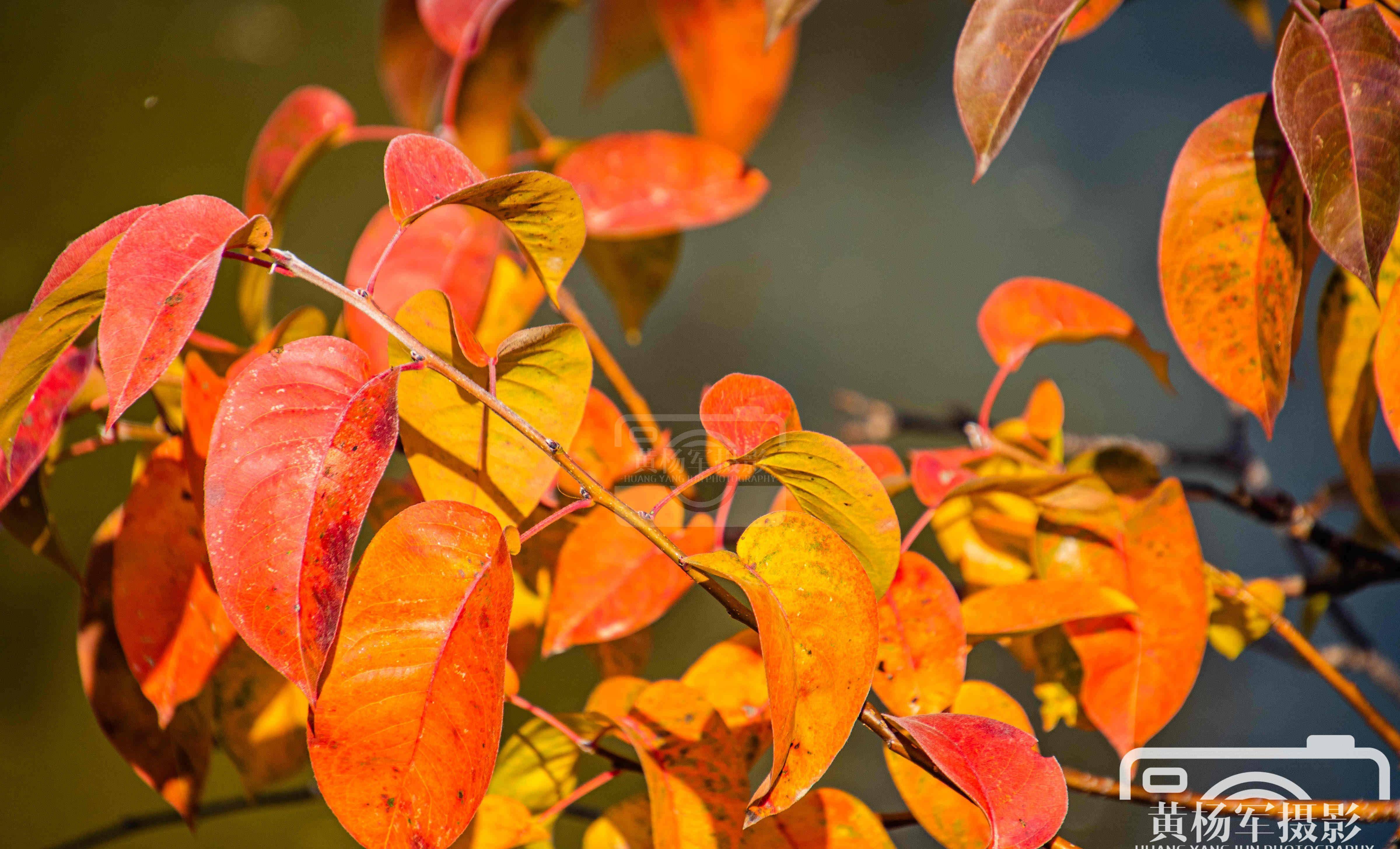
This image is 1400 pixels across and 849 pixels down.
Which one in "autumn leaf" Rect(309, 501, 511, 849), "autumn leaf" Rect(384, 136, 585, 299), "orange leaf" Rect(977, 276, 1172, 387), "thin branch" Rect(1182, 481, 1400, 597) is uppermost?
"autumn leaf" Rect(384, 136, 585, 299)

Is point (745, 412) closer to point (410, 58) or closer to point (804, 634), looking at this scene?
point (804, 634)

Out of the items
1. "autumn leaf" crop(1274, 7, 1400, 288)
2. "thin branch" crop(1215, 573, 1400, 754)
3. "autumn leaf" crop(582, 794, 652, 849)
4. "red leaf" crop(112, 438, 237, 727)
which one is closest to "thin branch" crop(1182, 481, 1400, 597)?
"thin branch" crop(1215, 573, 1400, 754)

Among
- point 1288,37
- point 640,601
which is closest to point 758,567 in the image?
point 640,601

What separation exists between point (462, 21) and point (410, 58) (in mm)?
95

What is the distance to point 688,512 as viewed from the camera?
34cm

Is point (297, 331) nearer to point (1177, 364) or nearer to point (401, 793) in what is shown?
point (401, 793)

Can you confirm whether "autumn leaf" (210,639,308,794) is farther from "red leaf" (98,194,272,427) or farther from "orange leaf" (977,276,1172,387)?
"orange leaf" (977,276,1172,387)

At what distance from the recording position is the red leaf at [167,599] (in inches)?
8.6

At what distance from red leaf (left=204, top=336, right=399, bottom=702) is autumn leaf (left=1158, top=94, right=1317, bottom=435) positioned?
0.21 meters

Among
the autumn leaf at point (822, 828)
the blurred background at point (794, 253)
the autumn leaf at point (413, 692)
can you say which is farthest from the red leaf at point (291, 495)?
the blurred background at point (794, 253)

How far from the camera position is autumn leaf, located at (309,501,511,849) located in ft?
0.53

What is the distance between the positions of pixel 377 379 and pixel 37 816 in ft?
2.81

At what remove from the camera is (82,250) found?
19cm

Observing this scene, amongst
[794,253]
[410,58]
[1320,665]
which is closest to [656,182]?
[410,58]
